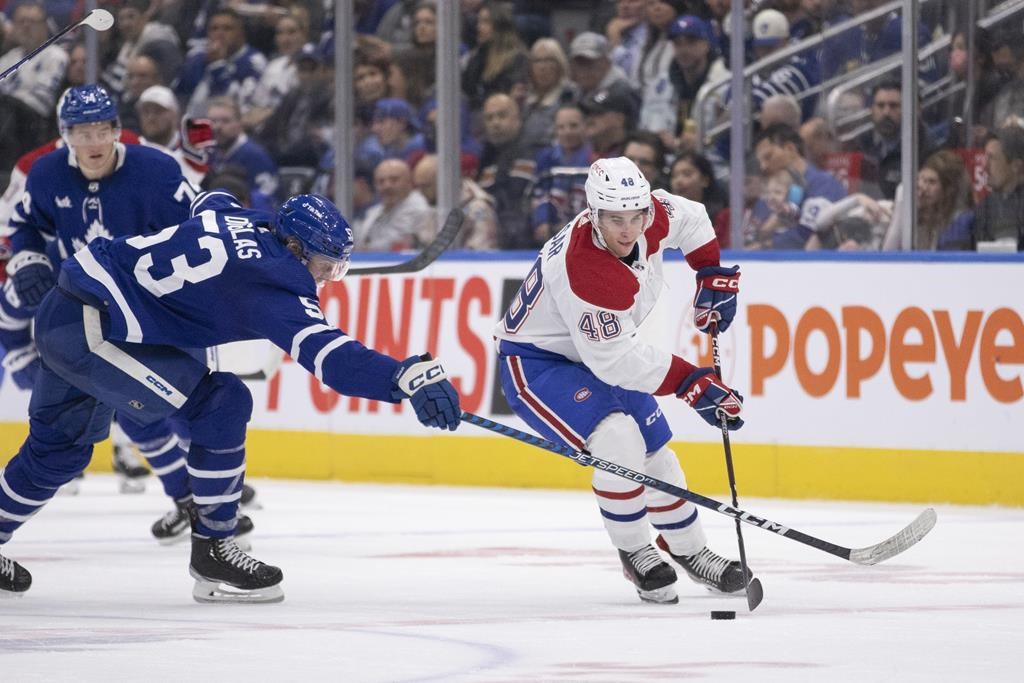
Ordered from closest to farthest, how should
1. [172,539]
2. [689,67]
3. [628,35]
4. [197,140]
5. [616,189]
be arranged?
[616,189], [172,539], [197,140], [689,67], [628,35]

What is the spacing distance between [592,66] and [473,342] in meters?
1.33

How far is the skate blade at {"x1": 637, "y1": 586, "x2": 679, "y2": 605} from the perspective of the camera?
5188mm

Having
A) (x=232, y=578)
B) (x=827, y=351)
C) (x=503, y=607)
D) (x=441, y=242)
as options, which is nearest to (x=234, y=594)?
(x=232, y=578)

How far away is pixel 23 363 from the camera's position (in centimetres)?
752

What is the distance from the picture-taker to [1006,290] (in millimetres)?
7598

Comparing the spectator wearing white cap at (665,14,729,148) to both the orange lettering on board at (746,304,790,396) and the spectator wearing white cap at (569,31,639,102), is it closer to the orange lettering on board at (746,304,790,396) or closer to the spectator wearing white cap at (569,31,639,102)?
the spectator wearing white cap at (569,31,639,102)

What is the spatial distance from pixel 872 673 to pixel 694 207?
6.70ft

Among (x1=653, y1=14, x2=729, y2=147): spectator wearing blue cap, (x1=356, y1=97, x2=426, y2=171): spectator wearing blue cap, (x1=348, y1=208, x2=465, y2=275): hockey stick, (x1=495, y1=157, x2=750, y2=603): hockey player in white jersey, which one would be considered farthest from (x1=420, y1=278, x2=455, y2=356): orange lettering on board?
(x1=495, y1=157, x2=750, y2=603): hockey player in white jersey

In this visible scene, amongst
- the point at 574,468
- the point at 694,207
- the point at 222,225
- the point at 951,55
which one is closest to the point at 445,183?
the point at 574,468

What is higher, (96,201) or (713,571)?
(96,201)

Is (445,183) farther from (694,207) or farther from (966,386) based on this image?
(694,207)

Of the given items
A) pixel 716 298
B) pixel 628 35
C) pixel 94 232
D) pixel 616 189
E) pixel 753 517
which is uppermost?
pixel 628 35

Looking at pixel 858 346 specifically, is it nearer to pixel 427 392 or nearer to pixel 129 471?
pixel 129 471

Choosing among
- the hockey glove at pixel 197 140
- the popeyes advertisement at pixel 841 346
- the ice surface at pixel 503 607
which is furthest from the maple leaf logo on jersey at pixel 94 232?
the popeyes advertisement at pixel 841 346
